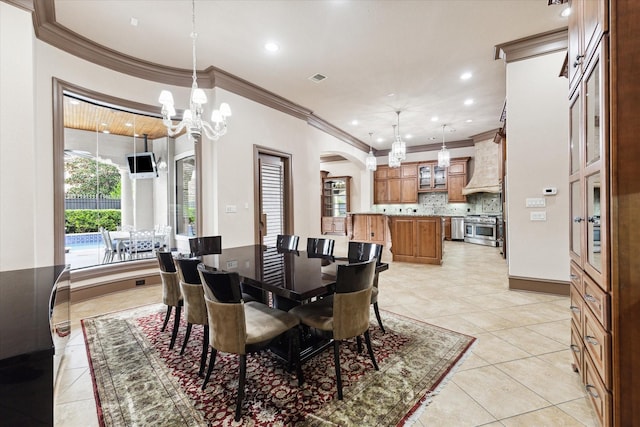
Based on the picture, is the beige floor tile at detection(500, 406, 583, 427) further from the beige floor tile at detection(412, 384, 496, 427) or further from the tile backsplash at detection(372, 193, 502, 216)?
the tile backsplash at detection(372, 193, 502, 216)

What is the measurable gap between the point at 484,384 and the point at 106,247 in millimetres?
5256

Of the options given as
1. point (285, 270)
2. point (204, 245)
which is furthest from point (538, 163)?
point (204, 245)

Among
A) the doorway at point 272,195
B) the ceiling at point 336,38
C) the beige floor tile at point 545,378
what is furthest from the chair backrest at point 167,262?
the beige floor tile at point 545,378

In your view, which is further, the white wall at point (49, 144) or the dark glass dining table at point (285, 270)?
the white wall at point (49, 144)

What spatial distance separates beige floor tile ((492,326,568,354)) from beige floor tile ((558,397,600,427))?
2.02ft

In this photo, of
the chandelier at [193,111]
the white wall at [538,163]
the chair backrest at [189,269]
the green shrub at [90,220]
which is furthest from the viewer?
the green shrub at [90,220]

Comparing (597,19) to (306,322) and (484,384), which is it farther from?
(306,322)

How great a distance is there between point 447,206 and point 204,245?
8539 mm

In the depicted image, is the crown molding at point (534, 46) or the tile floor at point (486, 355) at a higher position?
the crown molding at point (534, 46)

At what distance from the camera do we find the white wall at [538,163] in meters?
3.66

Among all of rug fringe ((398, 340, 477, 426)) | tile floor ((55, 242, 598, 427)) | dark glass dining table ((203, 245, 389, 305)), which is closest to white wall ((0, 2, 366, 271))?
tile floor ((55, 242, 598, 427))

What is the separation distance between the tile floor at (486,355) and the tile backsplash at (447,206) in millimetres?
4931

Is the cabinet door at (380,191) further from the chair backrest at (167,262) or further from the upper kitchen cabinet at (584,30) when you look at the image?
the chair backrest at (167,262)

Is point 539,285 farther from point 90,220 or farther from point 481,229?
point 90,220
